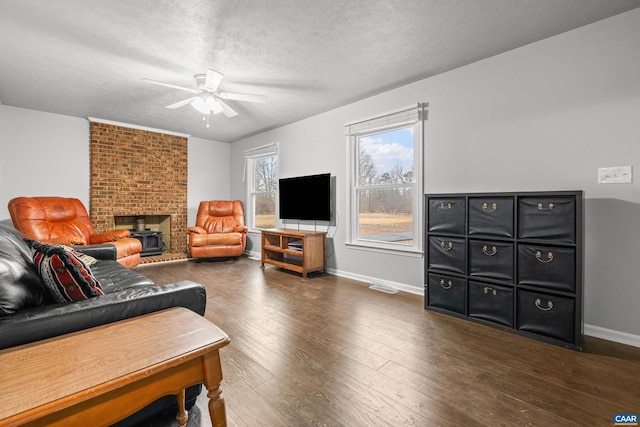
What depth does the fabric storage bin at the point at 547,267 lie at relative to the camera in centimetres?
207

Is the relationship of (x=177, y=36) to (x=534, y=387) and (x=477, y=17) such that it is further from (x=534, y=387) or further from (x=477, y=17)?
(x=534, y=387)

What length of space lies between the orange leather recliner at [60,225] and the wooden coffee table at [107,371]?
120 inches

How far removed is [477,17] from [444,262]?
1.97 meters

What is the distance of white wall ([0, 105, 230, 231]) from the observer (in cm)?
413

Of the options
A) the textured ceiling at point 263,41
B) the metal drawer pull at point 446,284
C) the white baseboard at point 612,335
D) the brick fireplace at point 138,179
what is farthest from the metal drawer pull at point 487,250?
the brick fireplace at point 138,179

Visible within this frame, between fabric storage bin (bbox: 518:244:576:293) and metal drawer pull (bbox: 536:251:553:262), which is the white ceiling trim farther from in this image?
metal drawer pull (bbox: 536:251:553:262)

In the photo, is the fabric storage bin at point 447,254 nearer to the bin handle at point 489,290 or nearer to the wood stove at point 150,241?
the bin handle at point 489,290

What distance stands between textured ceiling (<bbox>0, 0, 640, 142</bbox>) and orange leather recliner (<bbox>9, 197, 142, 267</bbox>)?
4.56 ft

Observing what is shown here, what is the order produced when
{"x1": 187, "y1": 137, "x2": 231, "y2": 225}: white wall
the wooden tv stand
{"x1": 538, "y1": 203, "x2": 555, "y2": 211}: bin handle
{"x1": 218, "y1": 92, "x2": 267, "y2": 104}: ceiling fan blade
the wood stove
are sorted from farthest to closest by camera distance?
{"x1": 187, "y1": 137, "x2": 231, "y2": 225}: white wall
the wood stove
the wooden tv stand
{"x1": 218, "y1": 92, "x2": 267, "y2": 104}: ceiling fan blade
{"x1": 538, "y1": 203, "x2": 555, "y2": 211}: bin handle

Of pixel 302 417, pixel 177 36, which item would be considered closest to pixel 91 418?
pixel 302 417

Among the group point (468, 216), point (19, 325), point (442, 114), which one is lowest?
point (19, 325)

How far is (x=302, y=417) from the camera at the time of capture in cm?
140

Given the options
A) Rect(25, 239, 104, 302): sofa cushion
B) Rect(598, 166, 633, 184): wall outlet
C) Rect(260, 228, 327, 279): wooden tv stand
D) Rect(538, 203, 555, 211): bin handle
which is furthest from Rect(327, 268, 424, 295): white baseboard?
Rect(25, 239, 104, 302): sofa cushion

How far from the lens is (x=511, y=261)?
2330 millimetres
